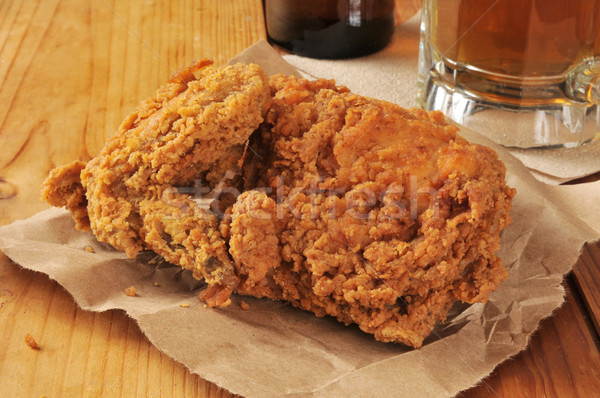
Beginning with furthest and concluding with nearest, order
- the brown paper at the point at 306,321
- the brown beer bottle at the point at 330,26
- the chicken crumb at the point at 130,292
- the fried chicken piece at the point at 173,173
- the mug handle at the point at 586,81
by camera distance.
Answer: the brown beer bottle at the point at 330,26
the mug handle at the point at 586,81
the chicken crumb at the point at 130,292
the fried chicken piece at the point at 173,173
the brown paper at the point at 306,321

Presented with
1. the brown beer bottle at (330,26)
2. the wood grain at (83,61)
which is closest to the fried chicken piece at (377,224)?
the wood grain at (83,61)

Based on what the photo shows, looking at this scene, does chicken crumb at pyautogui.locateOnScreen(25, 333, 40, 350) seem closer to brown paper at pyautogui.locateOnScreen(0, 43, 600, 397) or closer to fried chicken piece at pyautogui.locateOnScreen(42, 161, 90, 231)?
brown paper at pyautogui.locateOnScreen(0, 43, 600, 397)

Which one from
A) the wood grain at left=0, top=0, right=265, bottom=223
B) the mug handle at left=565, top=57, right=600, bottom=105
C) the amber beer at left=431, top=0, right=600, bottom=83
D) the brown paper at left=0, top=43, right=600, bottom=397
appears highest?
the amber beer at left=431, top=0, right=600, bottom=83

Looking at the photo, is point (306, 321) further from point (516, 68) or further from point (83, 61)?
point (83, 61)

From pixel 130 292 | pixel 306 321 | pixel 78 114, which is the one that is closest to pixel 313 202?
pixel 306 321

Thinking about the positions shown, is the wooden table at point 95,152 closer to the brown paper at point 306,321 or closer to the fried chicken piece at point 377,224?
the brown paper at point 306,321

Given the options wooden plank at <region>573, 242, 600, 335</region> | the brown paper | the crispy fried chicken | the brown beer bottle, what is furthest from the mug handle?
the brown beer bottle
